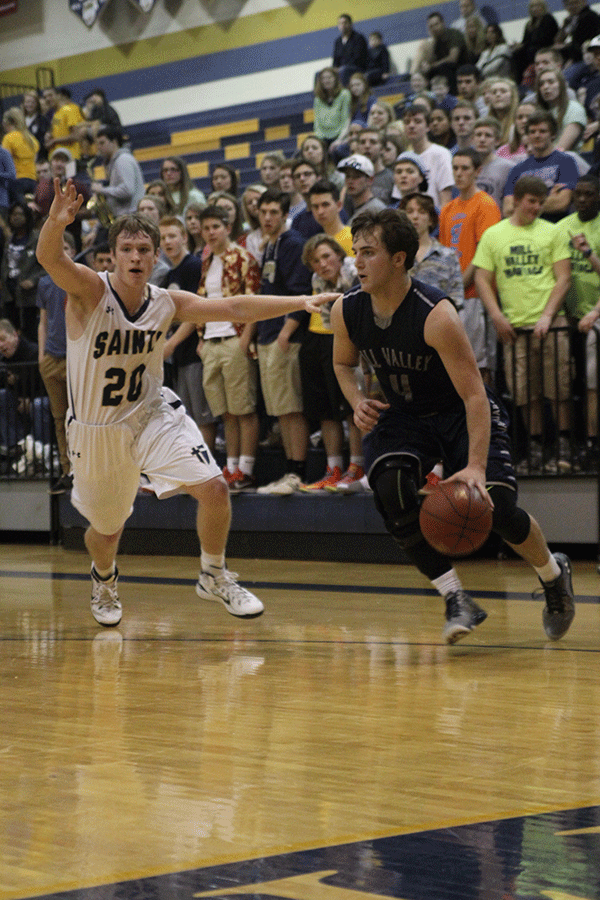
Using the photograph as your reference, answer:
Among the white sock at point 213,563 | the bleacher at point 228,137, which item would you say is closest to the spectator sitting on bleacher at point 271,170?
the white sock at point 213,563

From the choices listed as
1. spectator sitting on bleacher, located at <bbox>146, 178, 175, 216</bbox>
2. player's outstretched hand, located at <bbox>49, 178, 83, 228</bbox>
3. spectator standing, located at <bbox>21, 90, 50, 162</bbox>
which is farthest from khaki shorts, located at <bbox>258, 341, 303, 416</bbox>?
spectator standing, located at <bbox>21, 90, 50, 162</bbox>

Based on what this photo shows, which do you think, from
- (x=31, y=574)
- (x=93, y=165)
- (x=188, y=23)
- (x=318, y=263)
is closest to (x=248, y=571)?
(x=31, y=574)

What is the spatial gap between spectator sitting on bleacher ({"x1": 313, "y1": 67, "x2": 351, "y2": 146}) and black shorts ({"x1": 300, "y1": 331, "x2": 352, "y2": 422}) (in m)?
7.20

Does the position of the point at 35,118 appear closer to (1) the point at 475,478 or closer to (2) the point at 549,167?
(2) the point at 549,167

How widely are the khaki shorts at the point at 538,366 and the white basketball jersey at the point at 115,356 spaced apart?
3.23m

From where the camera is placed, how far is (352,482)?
28.0ft

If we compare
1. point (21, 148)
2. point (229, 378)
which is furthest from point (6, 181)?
point (229, 378)

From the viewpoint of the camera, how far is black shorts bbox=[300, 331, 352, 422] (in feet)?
27.8

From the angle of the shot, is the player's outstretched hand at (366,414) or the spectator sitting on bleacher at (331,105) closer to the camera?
the player's outstretched hand at (366,414)

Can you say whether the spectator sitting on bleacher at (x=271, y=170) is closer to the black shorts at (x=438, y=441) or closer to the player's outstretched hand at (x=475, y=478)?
the black shorts at (x=438, y=441)

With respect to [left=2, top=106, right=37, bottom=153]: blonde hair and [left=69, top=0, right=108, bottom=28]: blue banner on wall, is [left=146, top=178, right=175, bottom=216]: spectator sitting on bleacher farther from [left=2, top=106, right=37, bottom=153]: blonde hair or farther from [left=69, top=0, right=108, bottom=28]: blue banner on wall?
[left=69, top=0, right=108, bottom=28]: blue banner on wall

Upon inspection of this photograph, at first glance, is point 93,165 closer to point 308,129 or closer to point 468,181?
point 308,129

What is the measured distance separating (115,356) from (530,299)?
3.64m

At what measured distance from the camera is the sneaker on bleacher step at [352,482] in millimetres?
8531
